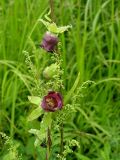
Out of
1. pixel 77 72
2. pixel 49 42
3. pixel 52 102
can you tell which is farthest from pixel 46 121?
pixel 77 72

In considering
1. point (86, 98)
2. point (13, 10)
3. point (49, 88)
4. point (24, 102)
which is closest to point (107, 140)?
point (86, 98)

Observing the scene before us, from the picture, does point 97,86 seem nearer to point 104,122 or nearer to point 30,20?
point 104,122

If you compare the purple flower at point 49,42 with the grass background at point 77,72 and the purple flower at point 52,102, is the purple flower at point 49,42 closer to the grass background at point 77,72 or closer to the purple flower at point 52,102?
the purple flower at point 52,102

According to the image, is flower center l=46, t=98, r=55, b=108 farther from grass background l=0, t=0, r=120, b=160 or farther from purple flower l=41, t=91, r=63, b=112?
grass background l=0, t=0, r=120, b=160

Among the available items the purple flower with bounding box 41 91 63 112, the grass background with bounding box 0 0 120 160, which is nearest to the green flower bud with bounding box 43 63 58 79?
the purple flower with bounding box 41 91 63 112

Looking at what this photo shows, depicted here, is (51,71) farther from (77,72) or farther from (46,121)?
(77,72)

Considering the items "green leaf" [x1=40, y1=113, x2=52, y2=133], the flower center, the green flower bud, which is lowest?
"green leaf" [x1=40, y1=113, x2=52, y2=133]
